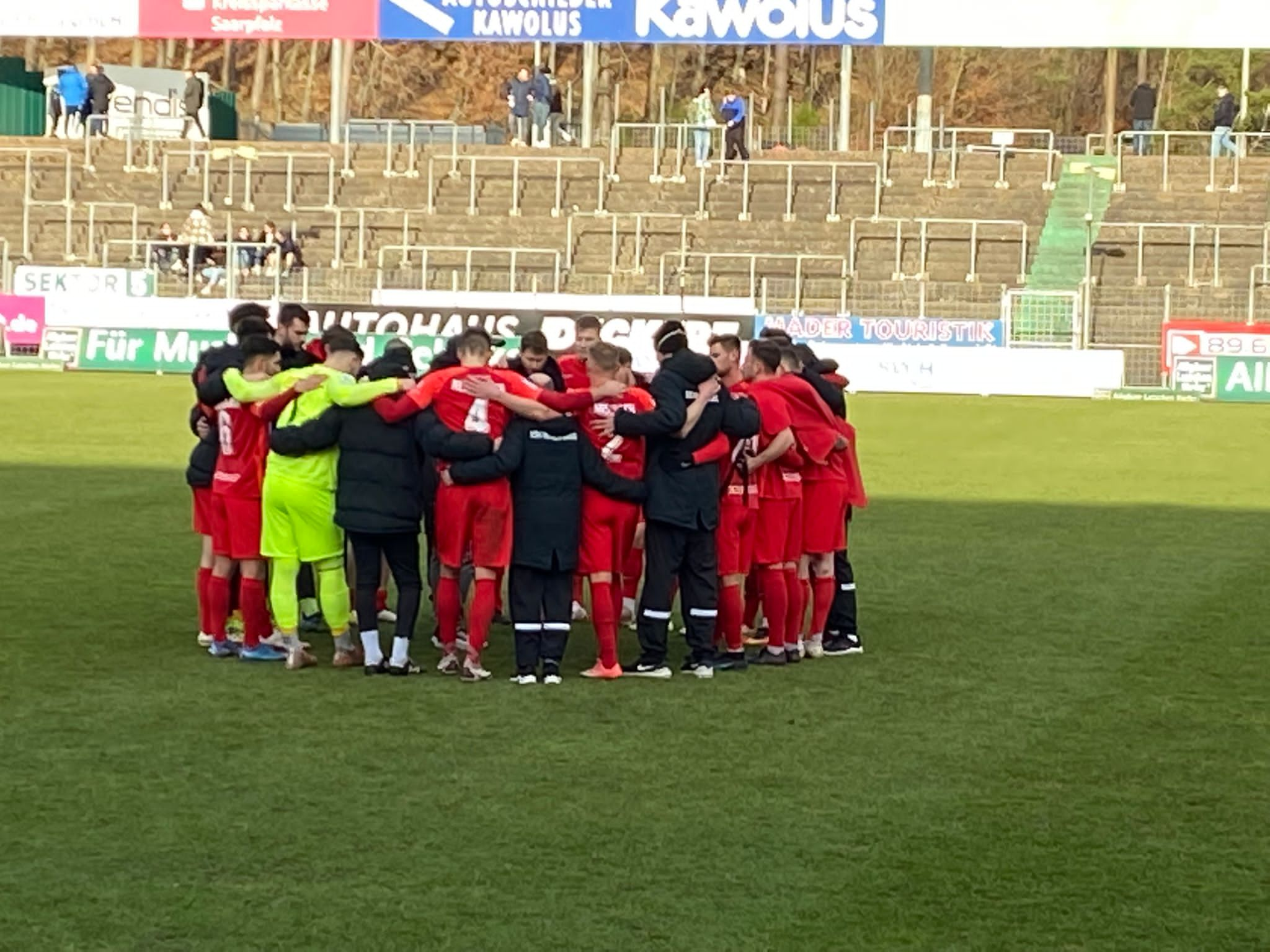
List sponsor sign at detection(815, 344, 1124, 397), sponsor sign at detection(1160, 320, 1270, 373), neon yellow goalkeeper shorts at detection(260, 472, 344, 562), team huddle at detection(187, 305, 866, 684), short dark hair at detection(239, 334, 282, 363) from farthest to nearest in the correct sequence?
1. sponsor sign at detection(1160, 320, 1270, 373)
2. sponsor sign at detection(815, 344, 1124, 397)
3. short dark hair at detection(239, 334, 282, 363)
4. neon yellow goalkeeper shorts at detection(260, 472, 344, 562)
5. team huddle at detection(187, 305, 866, 684)

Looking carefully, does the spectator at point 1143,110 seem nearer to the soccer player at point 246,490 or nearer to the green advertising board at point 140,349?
the green advertising board at point 140,349

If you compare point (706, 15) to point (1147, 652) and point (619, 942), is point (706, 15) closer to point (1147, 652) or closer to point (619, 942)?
point (1147, 652)

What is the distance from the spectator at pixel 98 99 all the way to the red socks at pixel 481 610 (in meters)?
43.3

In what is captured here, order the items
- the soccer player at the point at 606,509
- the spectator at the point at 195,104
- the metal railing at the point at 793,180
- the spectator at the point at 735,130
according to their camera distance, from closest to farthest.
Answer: the soccer player at the point at 606,509 → the metal railing at the point at 793,180 → the spectator at the point at 735,130 → the spectator at the point at 195,104

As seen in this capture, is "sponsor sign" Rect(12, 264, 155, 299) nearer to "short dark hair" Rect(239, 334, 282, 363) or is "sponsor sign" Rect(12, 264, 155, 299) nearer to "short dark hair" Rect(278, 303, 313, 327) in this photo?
"short dark hair" Rect(278, 303, 313, 327)

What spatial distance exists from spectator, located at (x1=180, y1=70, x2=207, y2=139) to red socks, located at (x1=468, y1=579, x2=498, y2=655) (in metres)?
42.6

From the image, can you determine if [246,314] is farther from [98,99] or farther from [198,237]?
[98,99]

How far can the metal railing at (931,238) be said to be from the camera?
153ft

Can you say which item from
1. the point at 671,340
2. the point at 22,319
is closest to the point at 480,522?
the point at 671,340

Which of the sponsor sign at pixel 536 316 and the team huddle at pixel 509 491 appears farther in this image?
the sponsor sign at pixel 536 316

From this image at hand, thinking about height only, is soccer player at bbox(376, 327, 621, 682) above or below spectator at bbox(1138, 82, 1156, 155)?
below

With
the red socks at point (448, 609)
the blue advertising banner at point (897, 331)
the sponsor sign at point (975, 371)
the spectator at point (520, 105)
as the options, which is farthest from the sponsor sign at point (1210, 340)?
the red socks at point (448, 609)

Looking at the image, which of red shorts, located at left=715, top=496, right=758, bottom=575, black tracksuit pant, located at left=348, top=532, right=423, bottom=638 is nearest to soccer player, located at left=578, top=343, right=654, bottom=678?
red shorts, located at left=715, top=496, right=758, bottom=575

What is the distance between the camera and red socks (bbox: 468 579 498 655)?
12414 mm
